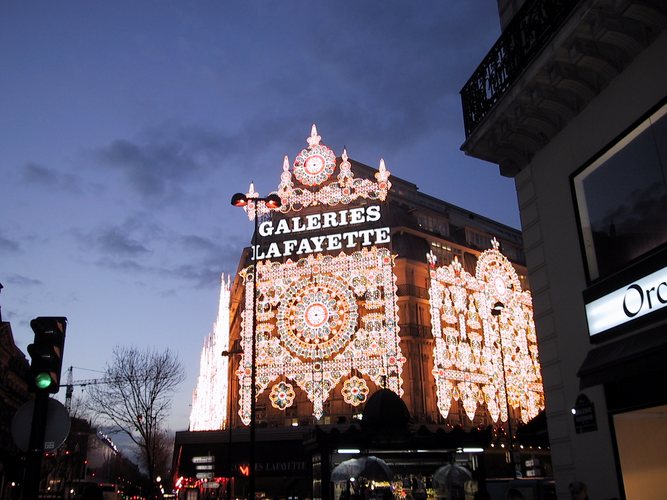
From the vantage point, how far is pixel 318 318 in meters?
45.3

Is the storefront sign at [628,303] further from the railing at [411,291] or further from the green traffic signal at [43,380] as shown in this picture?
the railing at [411,291]

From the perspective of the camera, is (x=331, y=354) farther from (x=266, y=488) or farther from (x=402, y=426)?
(x=402, y=426)

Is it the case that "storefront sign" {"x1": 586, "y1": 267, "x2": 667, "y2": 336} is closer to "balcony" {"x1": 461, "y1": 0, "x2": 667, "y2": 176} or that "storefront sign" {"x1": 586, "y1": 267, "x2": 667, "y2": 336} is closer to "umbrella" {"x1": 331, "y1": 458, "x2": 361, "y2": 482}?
"balcony" {"x1": 461, "y1": 0, "x2": 667, "y2": 176}

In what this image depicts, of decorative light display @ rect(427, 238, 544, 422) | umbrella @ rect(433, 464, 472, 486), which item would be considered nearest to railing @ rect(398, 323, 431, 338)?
decorative light display @ rect(427, 238, 544, 422)

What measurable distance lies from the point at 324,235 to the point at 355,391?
12.1m

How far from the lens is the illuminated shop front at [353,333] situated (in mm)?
44250

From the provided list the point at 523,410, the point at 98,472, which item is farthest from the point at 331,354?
the point at 98,472

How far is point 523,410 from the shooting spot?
164 ft

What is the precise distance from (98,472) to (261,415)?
278 feet

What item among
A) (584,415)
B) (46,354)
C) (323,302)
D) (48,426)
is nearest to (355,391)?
(323,302)

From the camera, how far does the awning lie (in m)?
8.45

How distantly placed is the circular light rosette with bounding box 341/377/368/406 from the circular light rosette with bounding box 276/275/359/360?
7.95 ft

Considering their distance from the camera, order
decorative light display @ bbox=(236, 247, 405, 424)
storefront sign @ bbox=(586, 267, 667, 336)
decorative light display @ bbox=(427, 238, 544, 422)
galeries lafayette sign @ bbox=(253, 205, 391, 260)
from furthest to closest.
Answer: galeries lafayette sign @ bbox=(253, 205, 391, 260), decorative light display @ bbox=(427, 238, 544, 422), decorative light display @ bbox=(236, 247, 405, 424), storefront sign @ bbox=(586, 267, 667, 336)

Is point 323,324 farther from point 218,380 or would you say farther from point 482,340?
point 218,380
